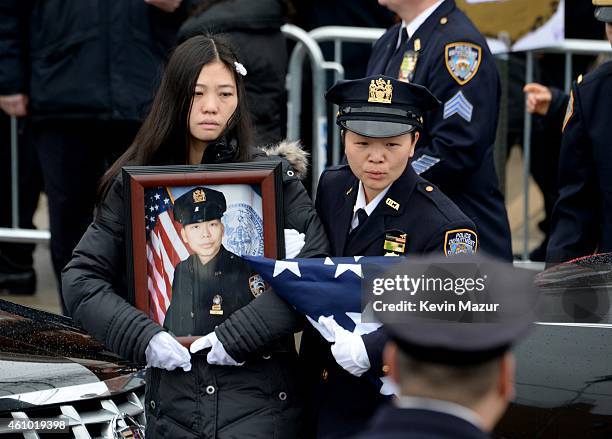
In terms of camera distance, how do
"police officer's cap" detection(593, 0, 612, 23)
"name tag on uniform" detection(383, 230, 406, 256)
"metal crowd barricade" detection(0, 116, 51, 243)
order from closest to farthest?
"name tag on uniform" detection(383, 230, 406, 256) < "police officer's cap" detection(593, 0, 612, 23) < "metal crowd barricade" detection(0, 116, 51, 243)

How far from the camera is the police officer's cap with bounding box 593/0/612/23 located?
4969 mm

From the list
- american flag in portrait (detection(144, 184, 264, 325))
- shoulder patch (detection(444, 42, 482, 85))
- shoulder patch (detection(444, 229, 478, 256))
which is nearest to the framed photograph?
american flag in portrait (detection(144, 184, 264, 325))

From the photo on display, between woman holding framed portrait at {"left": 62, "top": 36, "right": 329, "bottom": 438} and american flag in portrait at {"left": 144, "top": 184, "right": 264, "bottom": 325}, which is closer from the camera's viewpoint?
woman holding framed portrait at {"left": 62, "top": 36, "right": 329, "bottom": 438}

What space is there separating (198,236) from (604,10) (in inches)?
80.1

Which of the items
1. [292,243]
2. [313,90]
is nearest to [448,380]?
[292,243]

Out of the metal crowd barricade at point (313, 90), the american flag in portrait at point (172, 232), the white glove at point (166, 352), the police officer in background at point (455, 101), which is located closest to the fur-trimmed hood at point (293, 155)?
the american flag in portrait at point (172, 232)

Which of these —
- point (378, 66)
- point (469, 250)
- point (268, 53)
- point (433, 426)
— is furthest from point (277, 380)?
point (268, 53)

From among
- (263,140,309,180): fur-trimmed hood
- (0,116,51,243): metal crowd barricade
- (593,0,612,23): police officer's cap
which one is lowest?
(0,116,51,243): metal crowd barricade

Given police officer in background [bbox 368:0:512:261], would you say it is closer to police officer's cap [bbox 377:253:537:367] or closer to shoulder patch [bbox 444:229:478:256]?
shoulder patch [bbox 444:229:478:256]

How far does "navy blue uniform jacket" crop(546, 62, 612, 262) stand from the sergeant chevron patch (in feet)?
1.26

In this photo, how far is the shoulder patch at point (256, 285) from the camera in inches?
147

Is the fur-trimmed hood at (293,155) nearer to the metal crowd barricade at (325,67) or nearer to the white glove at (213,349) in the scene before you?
the white glove at (213,349)

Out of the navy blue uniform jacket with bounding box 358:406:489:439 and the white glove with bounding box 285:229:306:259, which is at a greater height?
the white glove with bounding box 285:229:306:259

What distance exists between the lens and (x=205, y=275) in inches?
148
